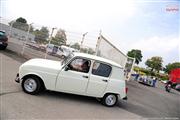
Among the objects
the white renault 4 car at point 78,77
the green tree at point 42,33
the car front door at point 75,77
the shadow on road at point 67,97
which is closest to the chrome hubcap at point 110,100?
the white renault 4 car at point 78,77

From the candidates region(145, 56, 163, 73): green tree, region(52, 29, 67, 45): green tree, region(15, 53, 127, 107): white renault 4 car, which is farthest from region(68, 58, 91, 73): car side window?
region(145, 56, 163, 73): green tree

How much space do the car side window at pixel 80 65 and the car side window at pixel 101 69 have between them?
243mm

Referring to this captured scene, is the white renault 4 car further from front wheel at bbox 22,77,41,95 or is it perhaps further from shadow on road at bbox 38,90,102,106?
shadow on road at bbox 38,90,102,106

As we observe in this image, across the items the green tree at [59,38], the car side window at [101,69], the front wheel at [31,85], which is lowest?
the front wheel at [31,85]

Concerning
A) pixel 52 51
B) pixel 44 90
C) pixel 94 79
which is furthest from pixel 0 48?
pixel 94 79

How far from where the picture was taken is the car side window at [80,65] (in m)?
7.38

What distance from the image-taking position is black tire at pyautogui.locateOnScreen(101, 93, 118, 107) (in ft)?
26.0

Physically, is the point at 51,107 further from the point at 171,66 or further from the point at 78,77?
the point at 171,66

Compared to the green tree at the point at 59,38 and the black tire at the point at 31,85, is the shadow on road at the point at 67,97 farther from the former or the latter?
the green tree at the point at 59,38

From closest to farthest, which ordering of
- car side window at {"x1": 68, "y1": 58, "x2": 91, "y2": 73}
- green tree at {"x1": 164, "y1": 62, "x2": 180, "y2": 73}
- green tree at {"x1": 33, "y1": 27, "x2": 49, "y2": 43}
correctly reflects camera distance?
car side window at {"x1": 68, "y1": 58, "x2": 91, "y2": 73} < green tree at {"x1": 33, "y1": 27, "x2": 49, "y2": 43} < green tree at {"x1": 164, "y1": 62, "x2": 180, "y2": 73}

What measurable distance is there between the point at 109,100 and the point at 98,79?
101 centimetres

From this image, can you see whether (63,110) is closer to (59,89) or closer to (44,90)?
(59,89)

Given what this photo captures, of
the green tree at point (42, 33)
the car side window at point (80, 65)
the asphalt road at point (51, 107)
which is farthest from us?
the green tree at point (42, 33)

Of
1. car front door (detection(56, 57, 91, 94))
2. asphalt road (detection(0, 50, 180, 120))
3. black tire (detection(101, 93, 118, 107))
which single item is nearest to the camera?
asphalt road (detection(0, 50, 180, 120))
